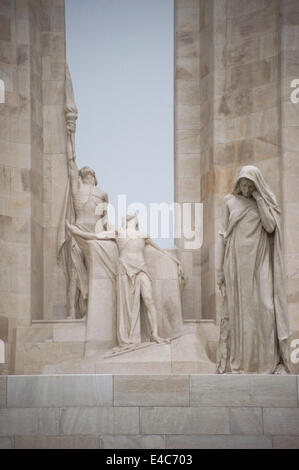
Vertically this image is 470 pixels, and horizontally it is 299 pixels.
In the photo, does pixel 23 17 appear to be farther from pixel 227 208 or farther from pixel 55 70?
pixel 227 208

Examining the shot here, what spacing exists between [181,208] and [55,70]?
367cm

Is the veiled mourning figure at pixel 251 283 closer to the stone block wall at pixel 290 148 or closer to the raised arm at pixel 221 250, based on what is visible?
the raised arm at pixel 221 250


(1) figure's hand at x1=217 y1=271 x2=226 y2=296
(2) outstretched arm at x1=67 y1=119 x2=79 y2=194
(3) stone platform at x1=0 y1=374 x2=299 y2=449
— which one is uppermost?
(2) outstretched arm at x1=67 y1=119 x2=79 y2=194

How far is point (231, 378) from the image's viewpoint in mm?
16125

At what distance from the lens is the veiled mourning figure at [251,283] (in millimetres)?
16797

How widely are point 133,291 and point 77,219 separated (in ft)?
6.94

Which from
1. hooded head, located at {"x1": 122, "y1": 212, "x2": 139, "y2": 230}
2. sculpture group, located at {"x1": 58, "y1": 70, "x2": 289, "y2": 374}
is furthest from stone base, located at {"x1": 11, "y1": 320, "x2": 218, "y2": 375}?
sculpture group, located at {"x1": 58, "y1": 70, "x2": 289, "y2": 374}

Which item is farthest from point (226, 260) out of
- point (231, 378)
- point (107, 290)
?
point (107, 290)

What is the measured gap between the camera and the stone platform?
15.8 metres

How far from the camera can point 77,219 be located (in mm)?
21094

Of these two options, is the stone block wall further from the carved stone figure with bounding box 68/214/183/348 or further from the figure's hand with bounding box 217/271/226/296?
the figure's hand with bounding box 217/271/226/296

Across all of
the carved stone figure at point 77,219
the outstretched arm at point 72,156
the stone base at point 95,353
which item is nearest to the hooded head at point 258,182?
the stone base at point 95,353

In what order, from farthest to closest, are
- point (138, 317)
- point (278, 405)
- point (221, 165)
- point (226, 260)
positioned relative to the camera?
point (221, 165) < point (138, 317) < point (226, 260) < point (278, 405)

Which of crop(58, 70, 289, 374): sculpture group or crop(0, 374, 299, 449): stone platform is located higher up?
crop(58, 70, 289, 374): sculpture group
